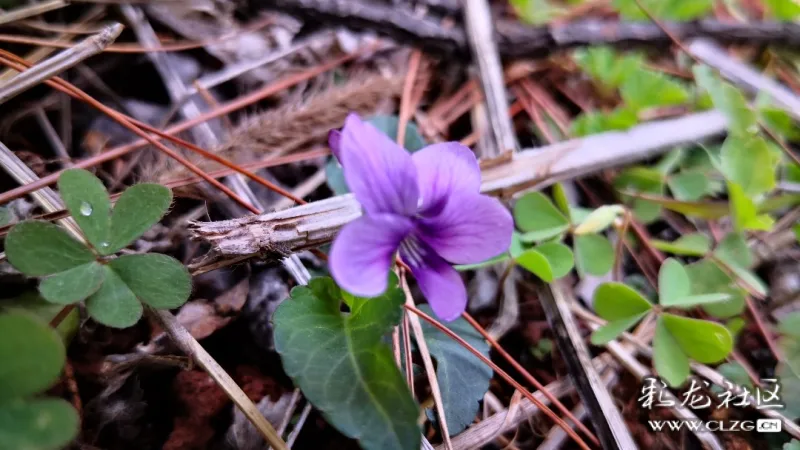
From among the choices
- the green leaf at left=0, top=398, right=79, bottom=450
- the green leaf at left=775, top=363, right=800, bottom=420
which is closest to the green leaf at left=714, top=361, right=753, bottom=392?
the green leaf at left=775, top=363, right=800, bottom=420

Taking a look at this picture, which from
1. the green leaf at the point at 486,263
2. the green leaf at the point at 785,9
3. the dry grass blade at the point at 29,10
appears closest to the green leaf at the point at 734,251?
the green leaf at the point at 486,263

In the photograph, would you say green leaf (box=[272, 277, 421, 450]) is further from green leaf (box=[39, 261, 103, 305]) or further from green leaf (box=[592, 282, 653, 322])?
green leaf (box=[592, 282, 653, 322])

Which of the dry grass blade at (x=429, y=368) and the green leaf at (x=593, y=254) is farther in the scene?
the green leaf at (x=593, y=254)

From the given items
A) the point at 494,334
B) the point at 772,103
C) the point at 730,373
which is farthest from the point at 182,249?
the point at 772,103

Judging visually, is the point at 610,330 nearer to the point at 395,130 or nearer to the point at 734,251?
the point at 734,251

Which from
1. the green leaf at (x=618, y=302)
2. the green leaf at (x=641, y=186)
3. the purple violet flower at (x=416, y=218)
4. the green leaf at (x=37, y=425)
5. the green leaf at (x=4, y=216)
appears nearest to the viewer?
the green leaf at (x=37, y=425)

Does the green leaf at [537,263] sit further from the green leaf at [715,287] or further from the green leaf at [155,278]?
the green leaf at [155,278]
